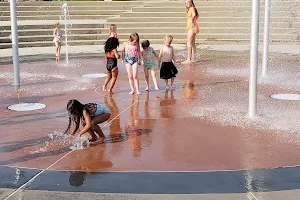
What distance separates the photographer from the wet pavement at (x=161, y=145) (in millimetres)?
5960

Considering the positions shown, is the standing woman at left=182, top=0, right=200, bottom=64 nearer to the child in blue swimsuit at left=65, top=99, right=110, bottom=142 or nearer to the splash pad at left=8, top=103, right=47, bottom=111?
the splash pad at left=8, top=103, right=47, bottom=111

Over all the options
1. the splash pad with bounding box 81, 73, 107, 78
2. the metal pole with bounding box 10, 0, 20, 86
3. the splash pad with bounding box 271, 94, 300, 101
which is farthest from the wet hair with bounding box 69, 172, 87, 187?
the splash pad with bounding box 81, 73, 107, 78

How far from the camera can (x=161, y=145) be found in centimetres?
766

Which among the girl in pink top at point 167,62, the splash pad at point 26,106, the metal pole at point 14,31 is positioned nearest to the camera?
the splash pad at point 26,106

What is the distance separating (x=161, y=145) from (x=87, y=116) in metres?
1.20

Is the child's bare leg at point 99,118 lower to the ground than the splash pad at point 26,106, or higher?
higher

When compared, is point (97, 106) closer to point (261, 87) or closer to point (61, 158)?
point (61, 158)

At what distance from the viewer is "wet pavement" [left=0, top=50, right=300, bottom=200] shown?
19.6 ft

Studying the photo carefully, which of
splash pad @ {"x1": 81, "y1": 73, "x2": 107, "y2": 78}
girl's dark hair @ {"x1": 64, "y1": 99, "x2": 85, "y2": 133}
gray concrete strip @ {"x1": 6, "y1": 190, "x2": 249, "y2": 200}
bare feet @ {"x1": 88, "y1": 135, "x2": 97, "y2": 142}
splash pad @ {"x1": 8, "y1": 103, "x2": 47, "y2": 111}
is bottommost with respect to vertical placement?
gray concrete strip @ {"x1": 6, "y1": 190, "x2": 249, "y2": 200}

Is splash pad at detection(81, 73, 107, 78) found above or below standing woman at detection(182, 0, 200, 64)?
below

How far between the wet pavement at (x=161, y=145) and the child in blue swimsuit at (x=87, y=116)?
0.85 feet

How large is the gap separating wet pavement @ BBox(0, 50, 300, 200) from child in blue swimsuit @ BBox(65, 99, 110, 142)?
260 millimetres

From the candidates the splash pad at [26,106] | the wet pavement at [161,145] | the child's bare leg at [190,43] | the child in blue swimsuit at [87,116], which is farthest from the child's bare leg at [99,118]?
the child's bare leg at [190,43]

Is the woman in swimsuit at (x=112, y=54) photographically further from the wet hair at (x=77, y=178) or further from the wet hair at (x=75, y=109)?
the wet hair at (x=77, y=178)
